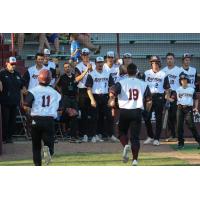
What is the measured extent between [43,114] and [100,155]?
8.26 ft

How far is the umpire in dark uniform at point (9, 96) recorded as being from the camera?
14641 mm

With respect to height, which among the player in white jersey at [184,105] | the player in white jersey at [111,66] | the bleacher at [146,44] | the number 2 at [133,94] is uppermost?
the bleacher at [146,44]

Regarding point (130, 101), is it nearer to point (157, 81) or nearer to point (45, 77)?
point (45, 77)

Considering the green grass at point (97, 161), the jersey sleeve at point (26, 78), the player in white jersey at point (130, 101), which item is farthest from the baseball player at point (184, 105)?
the jersey sleeve at point (26, 78)

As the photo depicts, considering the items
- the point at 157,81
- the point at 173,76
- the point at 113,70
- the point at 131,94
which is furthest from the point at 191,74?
the point at 131,94

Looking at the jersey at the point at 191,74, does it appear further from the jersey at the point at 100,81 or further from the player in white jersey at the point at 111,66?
the jersey at the point at 100,81

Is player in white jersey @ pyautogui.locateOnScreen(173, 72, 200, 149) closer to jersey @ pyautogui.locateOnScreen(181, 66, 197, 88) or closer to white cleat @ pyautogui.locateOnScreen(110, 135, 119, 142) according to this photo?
jersey @ pyautogui.locateOnScreen(181, 66, 197, 88)

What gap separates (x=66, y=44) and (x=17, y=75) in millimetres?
5159

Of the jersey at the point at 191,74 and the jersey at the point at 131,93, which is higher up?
the jersey at the point at 191,74

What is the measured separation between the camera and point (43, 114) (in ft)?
35.9

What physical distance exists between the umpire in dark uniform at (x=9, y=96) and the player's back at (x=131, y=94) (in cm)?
399

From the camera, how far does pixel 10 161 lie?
12.3 meters

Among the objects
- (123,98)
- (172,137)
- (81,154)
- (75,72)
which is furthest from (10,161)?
(172,137)

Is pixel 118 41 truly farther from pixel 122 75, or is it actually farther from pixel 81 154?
pixel 81 154
